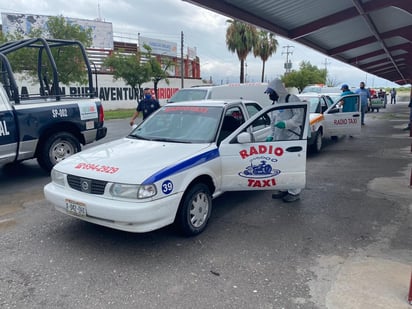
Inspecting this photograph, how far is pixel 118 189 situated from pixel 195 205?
3.16 ft

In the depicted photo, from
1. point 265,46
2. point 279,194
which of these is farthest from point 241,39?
point 279,194

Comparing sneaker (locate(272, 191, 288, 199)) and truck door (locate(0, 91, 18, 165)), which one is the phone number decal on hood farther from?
truck door (locate(0, 91, 18, 165))

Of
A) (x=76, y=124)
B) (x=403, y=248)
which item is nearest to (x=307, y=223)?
(x=403, y=248)

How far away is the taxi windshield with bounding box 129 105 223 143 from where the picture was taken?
4562mm

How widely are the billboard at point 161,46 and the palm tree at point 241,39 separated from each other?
1115 cm

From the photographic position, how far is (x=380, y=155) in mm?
8922

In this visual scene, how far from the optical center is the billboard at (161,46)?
41537 mm

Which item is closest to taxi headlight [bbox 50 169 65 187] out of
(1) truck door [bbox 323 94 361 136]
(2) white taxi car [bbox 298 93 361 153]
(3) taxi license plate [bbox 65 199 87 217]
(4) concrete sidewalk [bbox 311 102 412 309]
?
(3) taxi license plate [bbox 65 199 87 217]

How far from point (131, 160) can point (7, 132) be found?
3.45 meters

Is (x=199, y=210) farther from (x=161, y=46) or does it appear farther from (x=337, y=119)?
(x=161, y=46)

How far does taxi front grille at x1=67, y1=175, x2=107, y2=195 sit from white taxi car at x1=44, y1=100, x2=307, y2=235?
11 millimetres

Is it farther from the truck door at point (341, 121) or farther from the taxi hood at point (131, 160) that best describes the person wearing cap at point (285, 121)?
the truck door at point (341, 121)

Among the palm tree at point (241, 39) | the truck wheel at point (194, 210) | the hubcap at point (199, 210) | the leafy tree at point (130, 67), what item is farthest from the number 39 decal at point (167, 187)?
the palm tree at point (241, 39)

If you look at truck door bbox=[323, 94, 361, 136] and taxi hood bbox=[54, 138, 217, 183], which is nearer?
taxi hood bbox=[54, 138, 217, 183]
